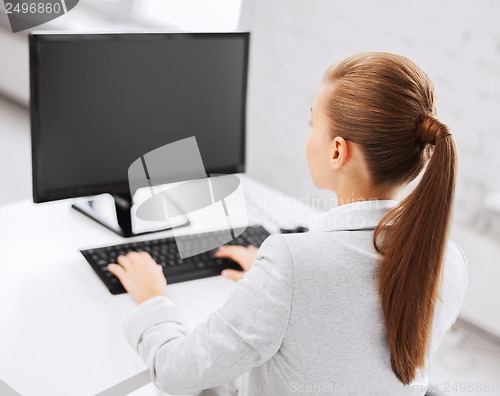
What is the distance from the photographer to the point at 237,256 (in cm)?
147

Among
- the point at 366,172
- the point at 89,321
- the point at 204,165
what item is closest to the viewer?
the point at 366,172

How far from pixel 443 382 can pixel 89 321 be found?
149cm

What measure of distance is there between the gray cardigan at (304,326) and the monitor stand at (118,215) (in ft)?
1.76

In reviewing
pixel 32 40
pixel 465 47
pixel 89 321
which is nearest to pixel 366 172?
pixel 89 321

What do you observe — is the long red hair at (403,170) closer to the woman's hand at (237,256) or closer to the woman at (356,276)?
the woman at (356,276)

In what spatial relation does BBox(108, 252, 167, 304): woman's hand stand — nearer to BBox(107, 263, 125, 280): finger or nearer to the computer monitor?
BBox(107, 263, 125, 280): finger

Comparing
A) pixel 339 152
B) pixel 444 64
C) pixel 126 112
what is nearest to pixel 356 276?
pixel 339 152

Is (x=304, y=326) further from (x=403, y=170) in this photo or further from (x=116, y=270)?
(x=116, y=270)

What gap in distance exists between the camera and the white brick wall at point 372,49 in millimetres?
2242

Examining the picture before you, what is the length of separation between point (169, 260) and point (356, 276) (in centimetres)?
58

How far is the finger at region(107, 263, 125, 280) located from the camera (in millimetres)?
1311

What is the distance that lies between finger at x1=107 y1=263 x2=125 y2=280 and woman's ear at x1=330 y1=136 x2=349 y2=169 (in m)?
0.53

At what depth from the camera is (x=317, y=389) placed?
97cm

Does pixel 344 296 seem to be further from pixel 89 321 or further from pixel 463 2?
pixel 463 2
